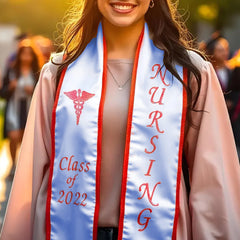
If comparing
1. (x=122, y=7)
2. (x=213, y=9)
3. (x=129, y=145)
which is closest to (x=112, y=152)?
(x=129, y=145)

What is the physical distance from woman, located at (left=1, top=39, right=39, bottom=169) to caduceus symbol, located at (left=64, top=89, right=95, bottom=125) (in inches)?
281

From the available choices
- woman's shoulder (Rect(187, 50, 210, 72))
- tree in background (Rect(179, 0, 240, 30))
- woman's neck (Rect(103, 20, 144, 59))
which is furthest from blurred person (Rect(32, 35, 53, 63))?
woman's shoulder (Rect(187, 50, 210, 72))

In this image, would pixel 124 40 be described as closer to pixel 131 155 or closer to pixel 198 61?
pixel 198 61

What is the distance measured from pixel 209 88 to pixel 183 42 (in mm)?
281

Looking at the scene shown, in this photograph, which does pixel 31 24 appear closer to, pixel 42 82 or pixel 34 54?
pixel 34 54

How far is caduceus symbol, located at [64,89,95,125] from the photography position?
11.1ft

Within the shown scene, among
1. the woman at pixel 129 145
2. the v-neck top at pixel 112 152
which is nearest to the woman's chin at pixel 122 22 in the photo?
the woman at pixel 129 145

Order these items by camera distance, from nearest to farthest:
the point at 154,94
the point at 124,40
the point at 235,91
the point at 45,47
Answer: the point at 154,94
the point at 124,40
the point at 235,91
the point at 45,47

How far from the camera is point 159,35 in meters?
3.50

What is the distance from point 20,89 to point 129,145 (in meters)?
7.45

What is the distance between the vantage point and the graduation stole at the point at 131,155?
3.26 meters

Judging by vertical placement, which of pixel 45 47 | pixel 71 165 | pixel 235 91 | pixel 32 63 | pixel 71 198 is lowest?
pixel 71 198

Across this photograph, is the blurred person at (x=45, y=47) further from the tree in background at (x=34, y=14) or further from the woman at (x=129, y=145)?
the tree in background at (x=34, y=14)

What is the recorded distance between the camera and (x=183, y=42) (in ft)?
11.4
